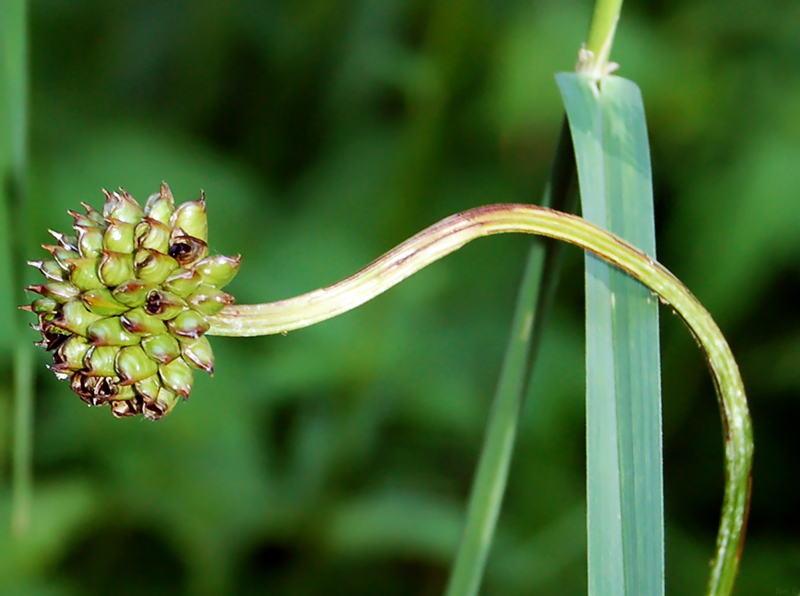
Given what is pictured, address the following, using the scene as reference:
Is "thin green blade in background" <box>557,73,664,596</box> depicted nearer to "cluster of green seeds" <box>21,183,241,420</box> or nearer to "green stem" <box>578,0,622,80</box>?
"green stem" <box>578,0,622,80</box>

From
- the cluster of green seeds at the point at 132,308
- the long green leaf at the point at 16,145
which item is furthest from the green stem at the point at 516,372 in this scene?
the long green leaf at the point at 16,145

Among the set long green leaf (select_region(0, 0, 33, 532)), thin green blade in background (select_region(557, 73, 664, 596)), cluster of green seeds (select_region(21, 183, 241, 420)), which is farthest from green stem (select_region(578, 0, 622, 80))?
long green leaf (select_region(0, 0, 33, 532))

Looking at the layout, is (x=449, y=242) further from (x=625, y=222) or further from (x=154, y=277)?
(x=154, y=277)

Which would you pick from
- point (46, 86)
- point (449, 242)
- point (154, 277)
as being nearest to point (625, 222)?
point (449, 242)

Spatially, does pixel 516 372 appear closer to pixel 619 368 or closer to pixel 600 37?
pixel 619 368

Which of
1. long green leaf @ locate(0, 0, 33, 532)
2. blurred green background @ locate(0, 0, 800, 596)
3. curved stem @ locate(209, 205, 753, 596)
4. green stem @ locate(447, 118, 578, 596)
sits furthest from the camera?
blurred green background @ locate(0, 0, 800, 596)

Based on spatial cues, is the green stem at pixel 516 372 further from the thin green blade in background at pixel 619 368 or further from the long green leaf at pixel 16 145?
Result: the long green leaf at pixel 16 145
